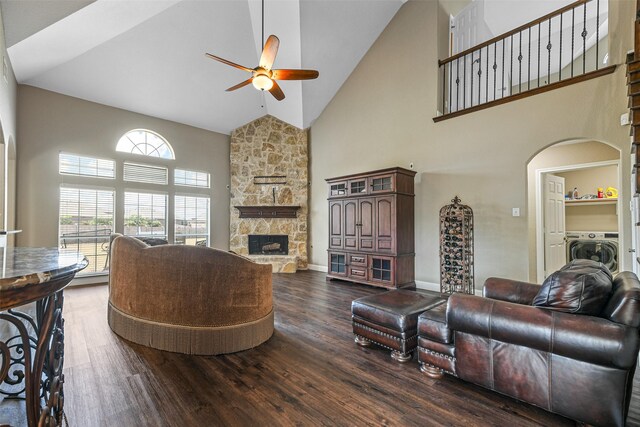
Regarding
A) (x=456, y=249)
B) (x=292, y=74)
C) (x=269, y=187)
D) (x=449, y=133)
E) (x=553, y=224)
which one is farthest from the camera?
(x=269, y=187)

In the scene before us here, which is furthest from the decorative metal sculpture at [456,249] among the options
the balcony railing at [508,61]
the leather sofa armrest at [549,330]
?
the leather sofa armrest at [549,330]

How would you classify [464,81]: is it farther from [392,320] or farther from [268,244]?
[268,244]

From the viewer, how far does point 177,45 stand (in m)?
4.85

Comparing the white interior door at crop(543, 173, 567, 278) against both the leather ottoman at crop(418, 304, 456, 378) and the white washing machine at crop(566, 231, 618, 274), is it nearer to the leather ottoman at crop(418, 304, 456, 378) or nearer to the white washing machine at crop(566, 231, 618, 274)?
the white washing machine at crop(566, 231, 618, 274)

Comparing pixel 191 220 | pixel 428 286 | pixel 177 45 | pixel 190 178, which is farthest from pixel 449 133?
pixel 191 220

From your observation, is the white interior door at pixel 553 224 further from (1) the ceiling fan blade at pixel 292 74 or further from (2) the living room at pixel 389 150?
(1) the ceiling fan blade at pixel 292 74

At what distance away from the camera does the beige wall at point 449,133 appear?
3.48 meters

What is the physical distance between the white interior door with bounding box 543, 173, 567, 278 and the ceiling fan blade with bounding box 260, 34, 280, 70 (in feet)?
16.3

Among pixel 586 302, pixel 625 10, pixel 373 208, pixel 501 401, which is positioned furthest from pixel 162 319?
pixel 625 10

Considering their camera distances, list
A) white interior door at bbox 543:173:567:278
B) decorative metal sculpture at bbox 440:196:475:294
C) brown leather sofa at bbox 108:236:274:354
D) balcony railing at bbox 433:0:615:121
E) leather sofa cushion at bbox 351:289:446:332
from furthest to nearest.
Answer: white interior door at bbox 543:173:567:278 < balcony railing at bbox 433:0:615:121 < decorative metal sculpture at bbox 440:196:475:294 < brown leather sofa at bbox 108:236:274:354 < leather sofa cushion at bbox 351:289:446:332

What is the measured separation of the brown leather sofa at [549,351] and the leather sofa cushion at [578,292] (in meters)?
0.04

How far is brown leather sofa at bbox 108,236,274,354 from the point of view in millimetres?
2494

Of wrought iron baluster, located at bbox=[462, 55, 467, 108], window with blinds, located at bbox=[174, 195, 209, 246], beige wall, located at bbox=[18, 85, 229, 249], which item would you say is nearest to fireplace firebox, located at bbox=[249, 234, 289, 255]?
window with blinds, located at bbox=[174, 195, 209, 246]

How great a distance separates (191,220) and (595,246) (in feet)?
27.4
